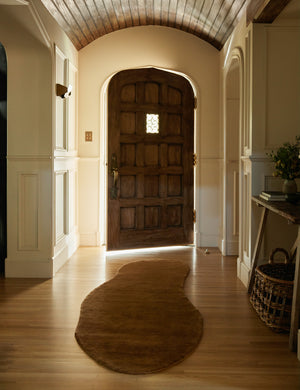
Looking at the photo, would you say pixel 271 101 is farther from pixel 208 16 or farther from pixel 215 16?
pixel 208 16

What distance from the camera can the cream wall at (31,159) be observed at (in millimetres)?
4699

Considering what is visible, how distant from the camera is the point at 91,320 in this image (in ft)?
11.4

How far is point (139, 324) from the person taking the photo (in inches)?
134

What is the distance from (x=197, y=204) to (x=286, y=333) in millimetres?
3294

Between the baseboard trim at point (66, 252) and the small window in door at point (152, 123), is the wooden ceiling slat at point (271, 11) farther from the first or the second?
the baseboard trim at point (66, 252)

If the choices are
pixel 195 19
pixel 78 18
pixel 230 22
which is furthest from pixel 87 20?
pixel 230 22

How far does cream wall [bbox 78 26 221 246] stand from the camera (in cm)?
635

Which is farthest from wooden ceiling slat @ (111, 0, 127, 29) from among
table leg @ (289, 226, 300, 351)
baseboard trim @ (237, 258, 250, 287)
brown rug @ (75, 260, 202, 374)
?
table leg @ (289, 226, 300, 351)

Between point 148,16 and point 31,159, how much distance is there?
2498 millimetres

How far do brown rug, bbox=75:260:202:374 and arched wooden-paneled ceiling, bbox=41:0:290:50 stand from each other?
258cm

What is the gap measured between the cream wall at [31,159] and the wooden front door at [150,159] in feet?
Answer: 4.85

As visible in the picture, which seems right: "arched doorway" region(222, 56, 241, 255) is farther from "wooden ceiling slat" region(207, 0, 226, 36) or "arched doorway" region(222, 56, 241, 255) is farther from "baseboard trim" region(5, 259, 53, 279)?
"baseboard trim" region(5, 259, 53, 279)

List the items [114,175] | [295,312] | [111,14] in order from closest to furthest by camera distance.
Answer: [295,312] < [111,14] < [114,175]

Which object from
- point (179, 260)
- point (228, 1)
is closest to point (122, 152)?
point (179, 260)
